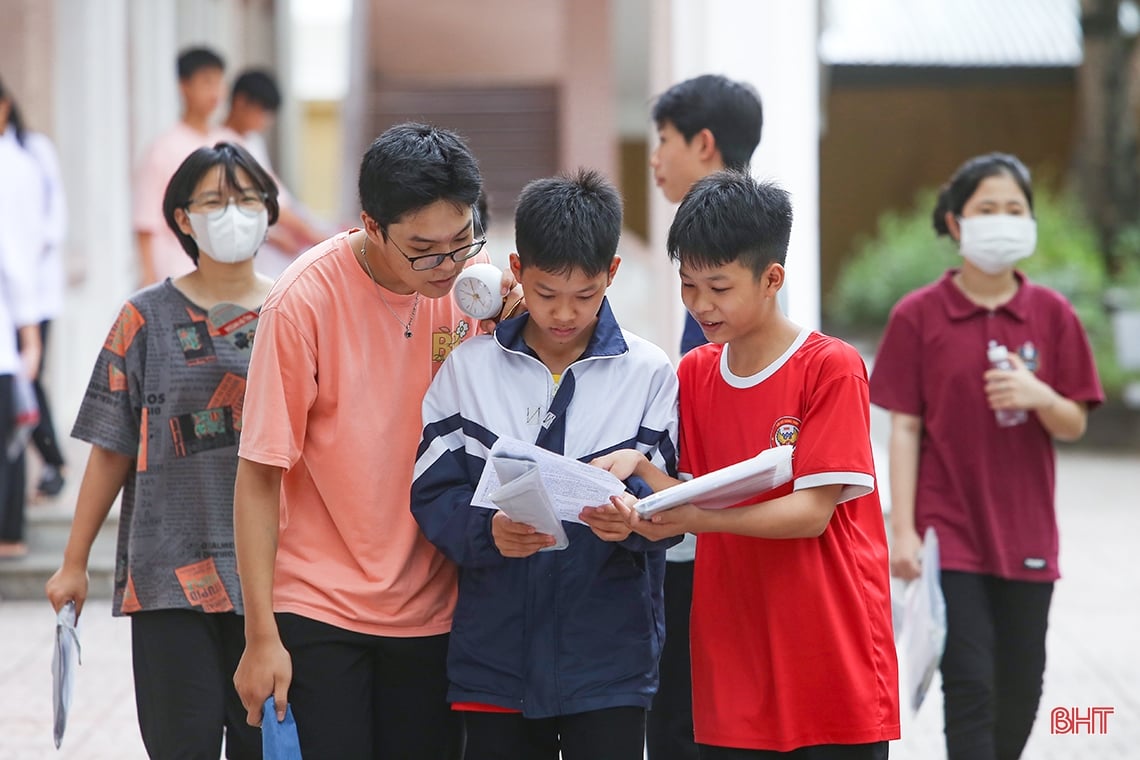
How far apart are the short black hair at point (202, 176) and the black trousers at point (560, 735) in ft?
5.04

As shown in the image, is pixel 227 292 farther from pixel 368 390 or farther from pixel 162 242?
pixel 162 242

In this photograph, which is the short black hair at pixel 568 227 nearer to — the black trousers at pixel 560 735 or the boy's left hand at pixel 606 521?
the boy's left hand at pixel 606 521

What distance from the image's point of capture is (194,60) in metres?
7.19

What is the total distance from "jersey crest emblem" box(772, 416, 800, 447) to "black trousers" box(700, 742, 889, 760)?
1.97 ft

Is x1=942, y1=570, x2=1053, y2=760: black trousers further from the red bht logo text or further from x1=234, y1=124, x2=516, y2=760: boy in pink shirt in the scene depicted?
x1=234, y1=124, x2=516, y2=760: boy in pink shirt

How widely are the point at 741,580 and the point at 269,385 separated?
1029 mm

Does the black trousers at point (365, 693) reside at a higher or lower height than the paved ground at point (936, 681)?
higher

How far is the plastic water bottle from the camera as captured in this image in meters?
4.16

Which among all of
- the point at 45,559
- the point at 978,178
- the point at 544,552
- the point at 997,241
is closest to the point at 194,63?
the point at 45,559

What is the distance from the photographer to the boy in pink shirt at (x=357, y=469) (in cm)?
292

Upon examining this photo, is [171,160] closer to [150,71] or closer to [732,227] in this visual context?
[732,227]

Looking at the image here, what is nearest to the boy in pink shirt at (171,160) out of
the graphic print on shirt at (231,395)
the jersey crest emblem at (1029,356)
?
the graphic print on shirt at (231,395)

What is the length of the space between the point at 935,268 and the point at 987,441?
1490cm

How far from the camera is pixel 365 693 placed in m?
3.04
